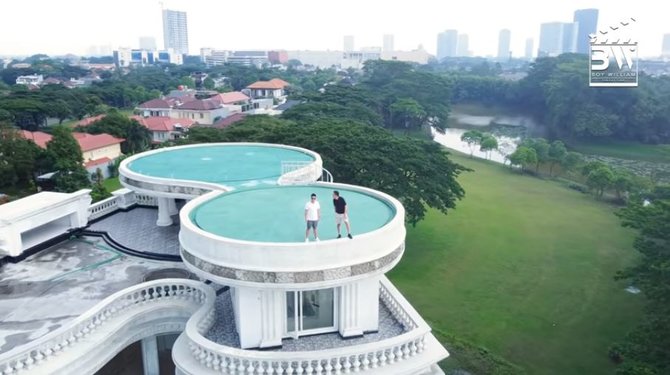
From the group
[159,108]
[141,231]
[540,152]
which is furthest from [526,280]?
[159,108]

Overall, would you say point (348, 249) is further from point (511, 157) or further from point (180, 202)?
point (511, 157)

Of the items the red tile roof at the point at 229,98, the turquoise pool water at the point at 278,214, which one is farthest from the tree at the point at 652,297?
the red tile roof at the point at 229,98

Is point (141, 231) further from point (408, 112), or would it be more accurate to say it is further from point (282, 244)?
point (408, 112)

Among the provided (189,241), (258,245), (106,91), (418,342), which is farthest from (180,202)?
(106,91)

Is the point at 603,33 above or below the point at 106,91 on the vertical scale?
above

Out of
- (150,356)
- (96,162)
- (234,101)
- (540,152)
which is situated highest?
(234,101)

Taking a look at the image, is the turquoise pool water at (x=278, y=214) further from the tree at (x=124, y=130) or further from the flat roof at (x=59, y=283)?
the tree at (x=124, y=130)
